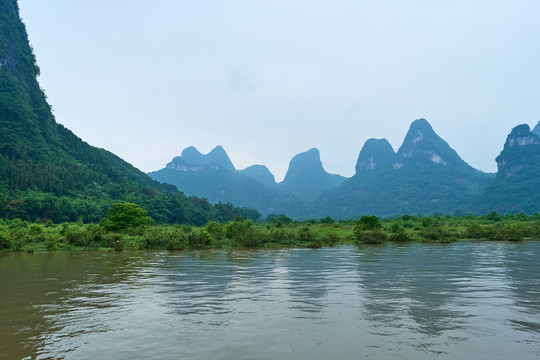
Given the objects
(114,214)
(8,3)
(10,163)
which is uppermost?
(8,3)

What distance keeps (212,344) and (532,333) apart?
6.47 meters

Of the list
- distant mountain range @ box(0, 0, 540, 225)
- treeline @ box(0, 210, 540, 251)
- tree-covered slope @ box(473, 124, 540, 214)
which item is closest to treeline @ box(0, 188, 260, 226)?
distant mountain range @ box(0, 0, 540, 225)

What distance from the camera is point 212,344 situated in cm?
698

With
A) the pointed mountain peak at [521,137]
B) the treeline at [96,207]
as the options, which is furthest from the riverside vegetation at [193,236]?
the pointed mountain peak at [521,137]

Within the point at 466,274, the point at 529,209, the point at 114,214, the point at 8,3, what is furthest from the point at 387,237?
the point at 8,3

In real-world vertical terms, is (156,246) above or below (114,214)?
below

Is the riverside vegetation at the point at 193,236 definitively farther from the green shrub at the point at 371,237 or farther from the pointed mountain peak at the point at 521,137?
the pointed mountain peak at the point at 521,137

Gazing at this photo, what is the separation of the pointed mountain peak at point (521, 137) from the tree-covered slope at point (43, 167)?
151661 mm

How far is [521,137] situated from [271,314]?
665ft

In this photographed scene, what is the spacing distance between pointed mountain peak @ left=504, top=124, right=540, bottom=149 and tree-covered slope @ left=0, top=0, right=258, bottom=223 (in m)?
152

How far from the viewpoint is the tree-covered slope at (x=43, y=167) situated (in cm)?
6425

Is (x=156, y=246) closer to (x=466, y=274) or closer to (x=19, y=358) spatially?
(x=466, y=274)

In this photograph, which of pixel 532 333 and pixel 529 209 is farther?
pixel 529 209

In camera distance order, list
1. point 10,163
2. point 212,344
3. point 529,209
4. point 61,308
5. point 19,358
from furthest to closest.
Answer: point 529,209
point 10,163
point 61,308
point 212,344
point 19,358
